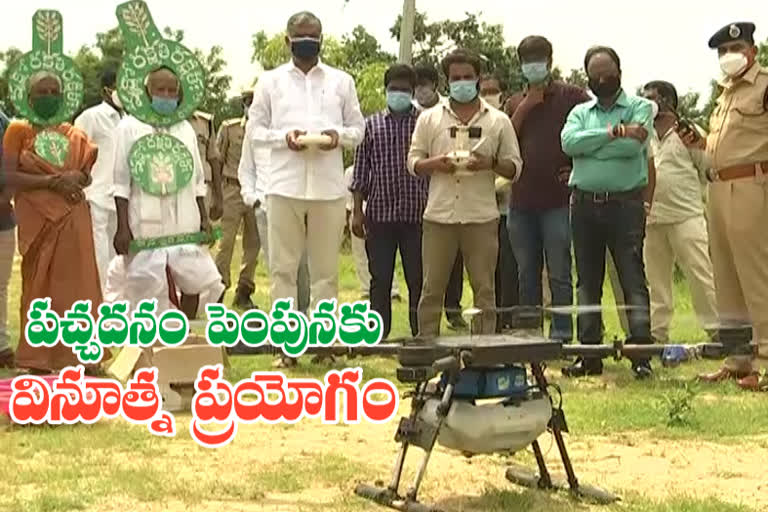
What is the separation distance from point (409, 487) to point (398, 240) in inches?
158

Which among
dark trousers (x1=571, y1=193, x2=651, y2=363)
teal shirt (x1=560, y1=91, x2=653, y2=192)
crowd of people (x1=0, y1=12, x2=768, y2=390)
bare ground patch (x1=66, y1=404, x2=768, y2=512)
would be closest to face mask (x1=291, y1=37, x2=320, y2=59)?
crowd of people (x1=0, y1=12, x2=768, y2=390)

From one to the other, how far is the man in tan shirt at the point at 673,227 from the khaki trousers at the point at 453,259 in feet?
4.90

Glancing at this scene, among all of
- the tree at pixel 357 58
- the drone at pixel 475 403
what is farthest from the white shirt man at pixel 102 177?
the tree at pixel 357 58

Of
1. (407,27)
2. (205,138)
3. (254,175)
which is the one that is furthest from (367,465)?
(407,27)

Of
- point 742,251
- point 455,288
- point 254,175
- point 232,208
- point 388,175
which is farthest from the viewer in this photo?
point 232,208

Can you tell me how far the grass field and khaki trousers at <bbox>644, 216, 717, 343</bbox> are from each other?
1.85 metres

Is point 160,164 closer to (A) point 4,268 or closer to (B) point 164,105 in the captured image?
(B) point 164,105

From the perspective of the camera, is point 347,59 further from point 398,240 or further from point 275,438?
point 275,438

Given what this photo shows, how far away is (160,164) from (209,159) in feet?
6.55

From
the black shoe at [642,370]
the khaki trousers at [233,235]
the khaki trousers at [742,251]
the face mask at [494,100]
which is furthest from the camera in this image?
the khaki trousers at [233,235]

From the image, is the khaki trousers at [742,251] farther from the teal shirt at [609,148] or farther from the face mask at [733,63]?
the face mask at [733,63]

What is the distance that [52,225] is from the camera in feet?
25.1

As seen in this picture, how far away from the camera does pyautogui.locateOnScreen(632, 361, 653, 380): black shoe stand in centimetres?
786

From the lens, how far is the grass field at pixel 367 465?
490cm
